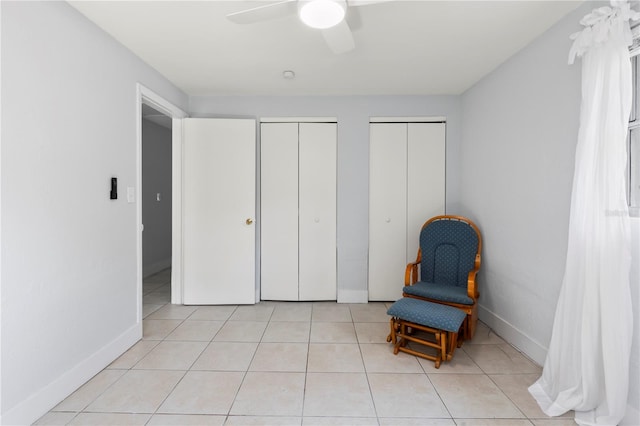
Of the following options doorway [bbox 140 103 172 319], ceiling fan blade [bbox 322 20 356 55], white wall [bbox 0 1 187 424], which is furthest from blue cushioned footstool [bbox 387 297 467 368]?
doorway [bbox 140 103 172 319]

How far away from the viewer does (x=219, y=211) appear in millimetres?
3199

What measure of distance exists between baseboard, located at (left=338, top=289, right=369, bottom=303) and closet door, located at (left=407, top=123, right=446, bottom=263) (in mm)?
661

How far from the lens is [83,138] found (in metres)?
→ 1.89

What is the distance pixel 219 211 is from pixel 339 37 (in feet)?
7.14

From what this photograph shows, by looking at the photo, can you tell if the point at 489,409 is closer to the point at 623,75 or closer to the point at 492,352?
the point at 492,352

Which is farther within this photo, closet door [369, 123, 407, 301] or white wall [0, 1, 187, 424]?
closet door [369, 123, 407, 301]

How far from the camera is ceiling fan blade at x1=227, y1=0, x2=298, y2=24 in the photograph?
1.47m

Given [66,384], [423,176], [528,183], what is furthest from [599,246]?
[66,384]

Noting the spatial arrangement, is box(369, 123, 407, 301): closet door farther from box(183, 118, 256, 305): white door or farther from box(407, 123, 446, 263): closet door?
box(183, 118, 256, 305): white door

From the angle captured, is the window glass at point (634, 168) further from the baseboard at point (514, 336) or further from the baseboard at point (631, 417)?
the baseboard at point (514, 336)

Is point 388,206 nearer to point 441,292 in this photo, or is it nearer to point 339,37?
point 441,292

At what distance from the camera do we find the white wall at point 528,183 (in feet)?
6.21

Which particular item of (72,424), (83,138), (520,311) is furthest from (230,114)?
(520,311)

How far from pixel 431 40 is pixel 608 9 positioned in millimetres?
967
